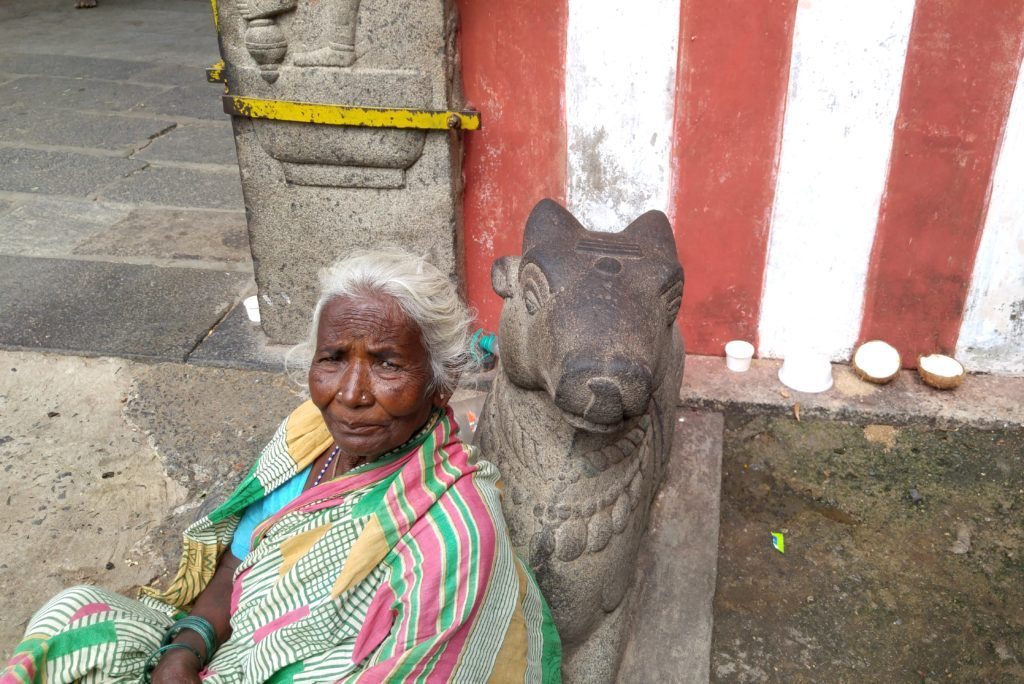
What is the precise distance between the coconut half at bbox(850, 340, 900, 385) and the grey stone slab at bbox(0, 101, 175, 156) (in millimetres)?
5093

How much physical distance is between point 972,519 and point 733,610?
991 mm

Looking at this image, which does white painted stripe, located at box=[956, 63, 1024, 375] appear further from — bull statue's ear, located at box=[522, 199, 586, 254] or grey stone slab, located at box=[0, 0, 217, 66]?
grey stone slab, located at box=[0, 0, 217, 66]

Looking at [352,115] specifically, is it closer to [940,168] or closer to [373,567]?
[373,567]

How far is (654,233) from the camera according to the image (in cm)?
211

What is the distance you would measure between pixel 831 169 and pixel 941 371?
95cm

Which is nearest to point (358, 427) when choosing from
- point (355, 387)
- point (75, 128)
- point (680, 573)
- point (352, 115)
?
point (355, 387)

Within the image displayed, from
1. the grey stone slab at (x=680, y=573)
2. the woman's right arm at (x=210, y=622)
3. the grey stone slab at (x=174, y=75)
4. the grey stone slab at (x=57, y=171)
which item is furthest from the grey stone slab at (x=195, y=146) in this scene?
the woman's right arm at (x=210, y=622)

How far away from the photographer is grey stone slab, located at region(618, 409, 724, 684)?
8.05ft

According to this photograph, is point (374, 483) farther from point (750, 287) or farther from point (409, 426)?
point (750, 287)

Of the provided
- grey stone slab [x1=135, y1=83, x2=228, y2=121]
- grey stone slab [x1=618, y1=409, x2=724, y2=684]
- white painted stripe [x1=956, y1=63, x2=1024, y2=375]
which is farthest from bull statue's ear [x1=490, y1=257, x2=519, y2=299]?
grey stone slab [x1=135, y1=83, x2=228, y2=121]

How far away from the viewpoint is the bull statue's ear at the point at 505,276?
2.12m

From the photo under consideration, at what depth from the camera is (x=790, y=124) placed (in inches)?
132

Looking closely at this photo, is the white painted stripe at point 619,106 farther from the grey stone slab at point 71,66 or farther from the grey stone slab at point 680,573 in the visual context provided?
the grey stone slab at point 71,66

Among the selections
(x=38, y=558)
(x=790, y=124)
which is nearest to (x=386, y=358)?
(x=38, y=558)
